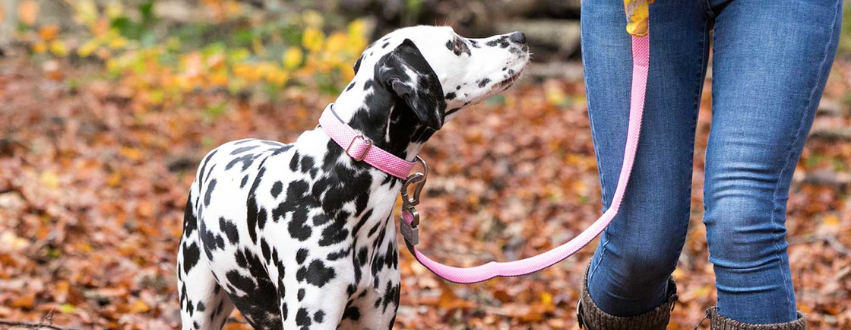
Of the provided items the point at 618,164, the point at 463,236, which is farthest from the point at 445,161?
the point at 618,164

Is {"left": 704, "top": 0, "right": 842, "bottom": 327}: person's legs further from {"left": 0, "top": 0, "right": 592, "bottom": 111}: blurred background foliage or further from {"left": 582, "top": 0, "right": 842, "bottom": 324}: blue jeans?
{"left": 0, "top": 0, "right": 592, "bottom": 111}: blurred background foliage

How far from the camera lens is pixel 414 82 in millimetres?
2842

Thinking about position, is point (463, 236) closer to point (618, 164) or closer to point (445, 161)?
point (445, 161)

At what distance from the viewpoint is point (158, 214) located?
678 cm

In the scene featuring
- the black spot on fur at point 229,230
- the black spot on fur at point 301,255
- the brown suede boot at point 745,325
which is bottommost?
the brown suede boot at point 745,325

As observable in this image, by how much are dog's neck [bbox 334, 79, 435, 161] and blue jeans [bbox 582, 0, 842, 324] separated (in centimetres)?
76

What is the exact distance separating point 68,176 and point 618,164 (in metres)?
5.72

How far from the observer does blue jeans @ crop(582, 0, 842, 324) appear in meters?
2.69

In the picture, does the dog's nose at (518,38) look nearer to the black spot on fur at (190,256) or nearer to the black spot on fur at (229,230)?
the black spot on fur at (229,230)

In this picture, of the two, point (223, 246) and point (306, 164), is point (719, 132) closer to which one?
point (306, 164)

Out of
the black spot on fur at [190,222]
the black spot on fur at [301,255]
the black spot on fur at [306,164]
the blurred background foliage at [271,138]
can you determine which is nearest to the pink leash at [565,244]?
the black spot on fur at [306,164]

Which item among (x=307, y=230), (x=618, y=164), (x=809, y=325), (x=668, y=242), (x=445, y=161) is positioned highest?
(x=307, y=230)

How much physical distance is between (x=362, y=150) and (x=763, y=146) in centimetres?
133

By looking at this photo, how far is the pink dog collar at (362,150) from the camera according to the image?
9.36 ft
